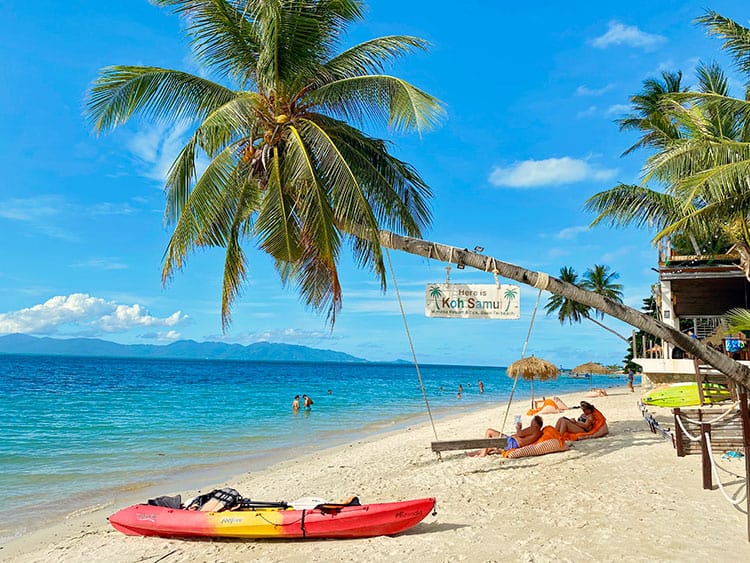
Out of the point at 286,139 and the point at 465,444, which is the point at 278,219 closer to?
the point at 286,139

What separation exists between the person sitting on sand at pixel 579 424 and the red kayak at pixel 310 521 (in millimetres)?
5017

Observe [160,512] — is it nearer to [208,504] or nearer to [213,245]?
[208,504]

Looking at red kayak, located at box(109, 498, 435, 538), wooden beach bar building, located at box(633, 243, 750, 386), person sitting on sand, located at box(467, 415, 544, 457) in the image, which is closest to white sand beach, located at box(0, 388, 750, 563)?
red kayak, located at box(109, 498, 435, 538)

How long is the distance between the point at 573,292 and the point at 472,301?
1.29m

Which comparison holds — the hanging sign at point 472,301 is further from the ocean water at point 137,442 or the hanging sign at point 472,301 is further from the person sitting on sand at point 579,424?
the ocean water at point 137,442

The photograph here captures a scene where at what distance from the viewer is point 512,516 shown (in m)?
6.00

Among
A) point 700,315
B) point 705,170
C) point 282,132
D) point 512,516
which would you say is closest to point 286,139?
point 282,132

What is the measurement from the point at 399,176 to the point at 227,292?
122 inches

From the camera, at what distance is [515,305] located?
7199 mm

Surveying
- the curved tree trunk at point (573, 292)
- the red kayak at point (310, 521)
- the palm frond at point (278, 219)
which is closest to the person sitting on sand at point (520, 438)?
the curved tree trunk at point (573, 292)

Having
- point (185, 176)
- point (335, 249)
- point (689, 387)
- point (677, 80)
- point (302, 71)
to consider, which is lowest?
point (689, 387)

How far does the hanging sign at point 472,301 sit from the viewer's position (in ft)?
23.6

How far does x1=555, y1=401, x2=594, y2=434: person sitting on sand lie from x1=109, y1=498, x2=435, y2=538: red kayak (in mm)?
5017

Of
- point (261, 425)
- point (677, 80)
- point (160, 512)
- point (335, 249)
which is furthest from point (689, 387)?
point (677, 80)
